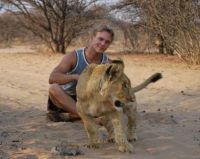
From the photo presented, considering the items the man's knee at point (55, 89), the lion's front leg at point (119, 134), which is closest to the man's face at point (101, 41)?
the man's knee at point (55, 89)

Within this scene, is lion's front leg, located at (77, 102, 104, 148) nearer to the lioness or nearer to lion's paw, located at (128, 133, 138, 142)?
the lioness

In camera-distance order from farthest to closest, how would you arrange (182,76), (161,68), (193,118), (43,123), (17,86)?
1. (161,68)
2. (182,76)
3. (17,86)
4. (193,118)
5. (43,123)

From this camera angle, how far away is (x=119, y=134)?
4.67m

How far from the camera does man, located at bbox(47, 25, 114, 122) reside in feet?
18.1

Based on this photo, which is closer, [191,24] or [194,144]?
[194,144]

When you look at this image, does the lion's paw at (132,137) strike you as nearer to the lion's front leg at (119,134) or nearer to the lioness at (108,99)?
the lioness at (108,99)

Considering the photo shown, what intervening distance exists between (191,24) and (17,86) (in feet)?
23.2

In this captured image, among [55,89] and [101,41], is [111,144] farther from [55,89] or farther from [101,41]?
[55,89]

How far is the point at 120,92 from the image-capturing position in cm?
446

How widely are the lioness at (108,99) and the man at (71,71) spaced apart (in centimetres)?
64

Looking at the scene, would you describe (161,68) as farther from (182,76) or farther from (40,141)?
(40,141)

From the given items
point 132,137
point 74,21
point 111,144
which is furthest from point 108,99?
point 74,21

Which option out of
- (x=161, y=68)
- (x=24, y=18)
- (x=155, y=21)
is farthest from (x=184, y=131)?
(x=24, y=18)

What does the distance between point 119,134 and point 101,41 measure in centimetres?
128
